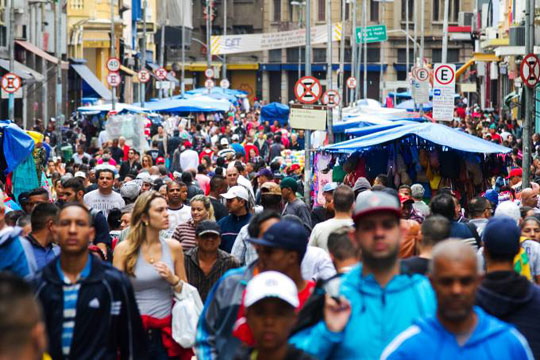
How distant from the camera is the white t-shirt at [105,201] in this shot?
14.8m

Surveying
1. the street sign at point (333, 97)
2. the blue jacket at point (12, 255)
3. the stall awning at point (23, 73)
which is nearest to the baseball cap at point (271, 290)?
the blue jacket at point (12, 255)

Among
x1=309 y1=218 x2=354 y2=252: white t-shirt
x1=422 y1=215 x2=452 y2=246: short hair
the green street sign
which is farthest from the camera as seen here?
the green street sign

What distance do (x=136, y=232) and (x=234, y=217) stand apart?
3972 millimetres

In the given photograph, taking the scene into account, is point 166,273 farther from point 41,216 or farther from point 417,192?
point 417,192

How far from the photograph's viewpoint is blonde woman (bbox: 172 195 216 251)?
11852 millimetres

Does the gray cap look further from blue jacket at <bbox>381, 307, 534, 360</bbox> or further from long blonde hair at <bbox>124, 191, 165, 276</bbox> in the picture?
blue jacket at <bbox>381, 307, 534, 360</bbox>

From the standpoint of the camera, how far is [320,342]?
545 centimetres

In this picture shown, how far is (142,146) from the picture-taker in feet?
116

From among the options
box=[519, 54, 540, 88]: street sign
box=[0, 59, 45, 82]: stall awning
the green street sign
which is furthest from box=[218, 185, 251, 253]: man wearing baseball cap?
the green street sign

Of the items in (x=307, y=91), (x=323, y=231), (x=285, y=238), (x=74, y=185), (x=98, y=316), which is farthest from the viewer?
(x=307, y=91)

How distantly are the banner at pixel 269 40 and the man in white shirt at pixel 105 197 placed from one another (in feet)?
125

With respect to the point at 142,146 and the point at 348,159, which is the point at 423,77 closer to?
the point at 142,146

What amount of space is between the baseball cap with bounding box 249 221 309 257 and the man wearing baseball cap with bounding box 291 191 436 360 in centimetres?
61

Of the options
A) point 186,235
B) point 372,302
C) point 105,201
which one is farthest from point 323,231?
point 105,201
